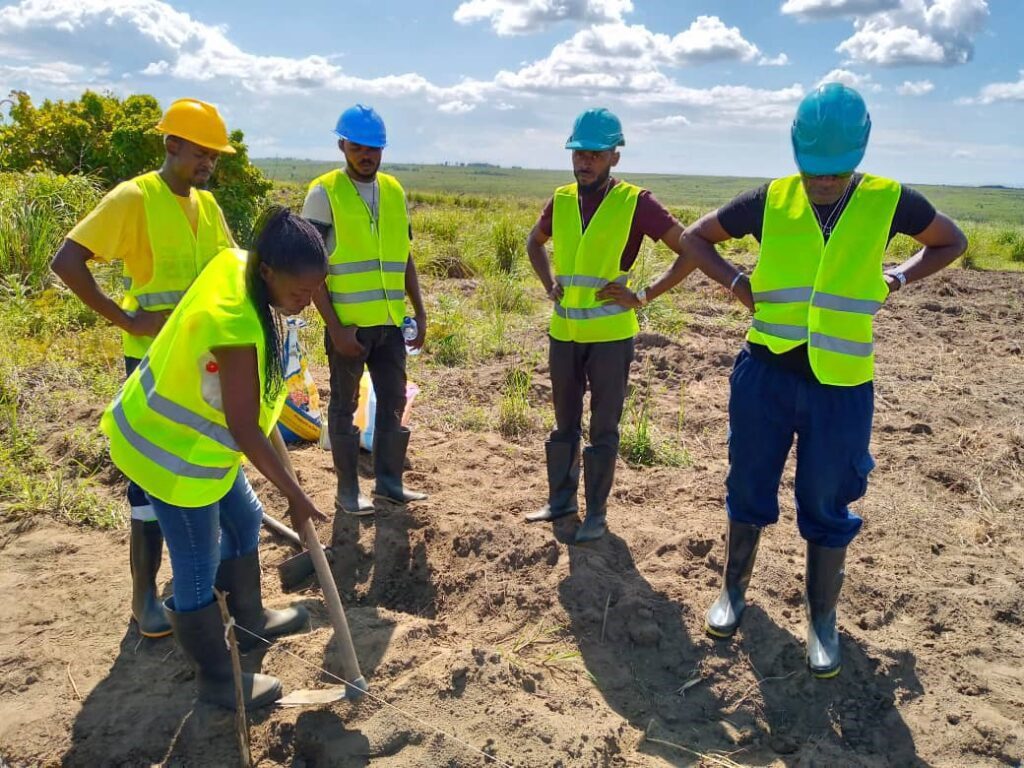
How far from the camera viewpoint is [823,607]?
2.97m

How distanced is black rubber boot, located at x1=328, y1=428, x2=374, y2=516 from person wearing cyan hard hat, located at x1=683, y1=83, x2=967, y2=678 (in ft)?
6.02

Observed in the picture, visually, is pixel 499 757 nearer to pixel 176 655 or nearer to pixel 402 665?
pixel 402 665

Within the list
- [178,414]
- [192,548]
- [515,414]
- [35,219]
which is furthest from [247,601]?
[35,219]

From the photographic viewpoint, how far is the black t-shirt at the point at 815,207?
8.50ft

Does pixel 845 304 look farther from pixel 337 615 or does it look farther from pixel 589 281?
pixel 337 615

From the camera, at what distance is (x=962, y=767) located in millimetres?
2600

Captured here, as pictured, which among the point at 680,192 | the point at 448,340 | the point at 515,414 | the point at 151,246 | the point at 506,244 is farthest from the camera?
the point at 680,192

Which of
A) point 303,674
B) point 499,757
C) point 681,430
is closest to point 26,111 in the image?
point 681,430

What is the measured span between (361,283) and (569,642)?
181 cm

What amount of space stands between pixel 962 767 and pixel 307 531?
226 cm

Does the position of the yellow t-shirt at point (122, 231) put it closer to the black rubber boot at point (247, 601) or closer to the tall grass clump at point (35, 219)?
the black rubber boot at point (247, 601)

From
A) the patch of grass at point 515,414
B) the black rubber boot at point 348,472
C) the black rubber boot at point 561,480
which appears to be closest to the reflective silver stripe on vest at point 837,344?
the black rubber boot at point 561,480

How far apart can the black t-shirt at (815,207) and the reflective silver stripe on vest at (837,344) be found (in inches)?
3.1

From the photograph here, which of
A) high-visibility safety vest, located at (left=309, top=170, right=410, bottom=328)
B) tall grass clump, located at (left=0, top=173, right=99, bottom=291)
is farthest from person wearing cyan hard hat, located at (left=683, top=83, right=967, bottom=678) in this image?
tall grass clump, located at (left=0, top=173, right=99, bottom=291)
